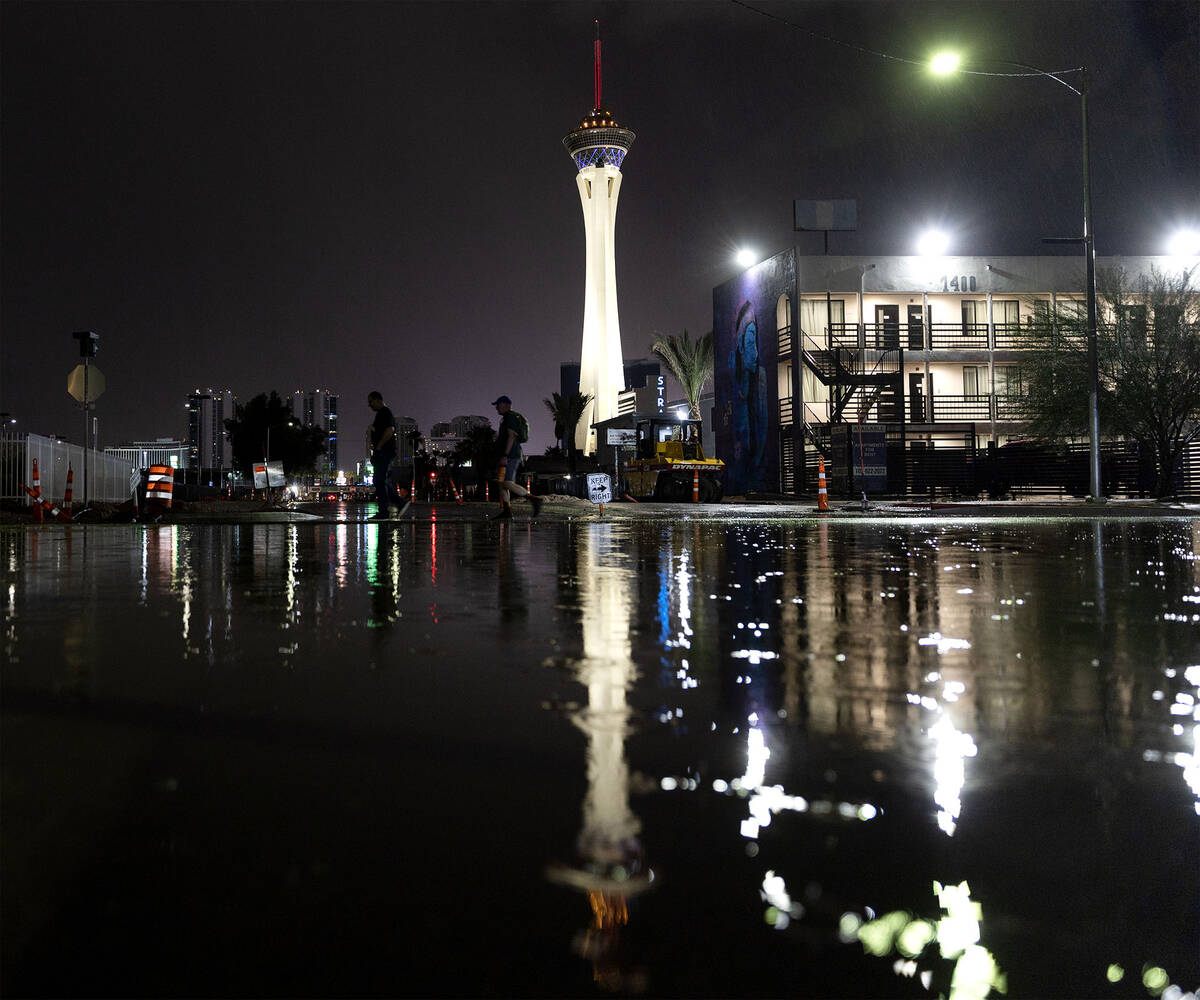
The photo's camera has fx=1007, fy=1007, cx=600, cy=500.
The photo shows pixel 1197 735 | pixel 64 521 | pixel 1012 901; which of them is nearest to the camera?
pixel 1012 901

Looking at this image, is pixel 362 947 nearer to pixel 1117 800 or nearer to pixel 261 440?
pixel 1117 800

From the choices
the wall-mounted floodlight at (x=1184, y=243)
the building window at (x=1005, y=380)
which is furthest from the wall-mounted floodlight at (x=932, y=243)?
the wall-mounted floodlight at (x=1184, y=243)

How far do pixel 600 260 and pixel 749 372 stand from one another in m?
59.6

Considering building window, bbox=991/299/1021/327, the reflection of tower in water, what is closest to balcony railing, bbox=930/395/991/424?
building window, bbox=991/299/1021/327

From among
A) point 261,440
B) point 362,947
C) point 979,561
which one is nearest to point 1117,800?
point 362,947

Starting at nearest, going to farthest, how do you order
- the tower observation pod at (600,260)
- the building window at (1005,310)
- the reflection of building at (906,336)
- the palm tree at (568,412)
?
the reflection of building at (906,336) < the building window at (1005,310) < the palm tree at (568,412) < the tower observation pod at (600,260)

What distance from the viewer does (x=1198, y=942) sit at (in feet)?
5.22

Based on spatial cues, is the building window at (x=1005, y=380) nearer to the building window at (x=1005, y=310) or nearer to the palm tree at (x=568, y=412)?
Answer: the building window at (x=1005, y=310)

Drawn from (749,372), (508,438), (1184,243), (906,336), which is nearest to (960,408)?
(906,336)

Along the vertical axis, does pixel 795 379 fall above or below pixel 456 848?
above

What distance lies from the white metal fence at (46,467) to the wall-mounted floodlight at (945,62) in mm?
22571

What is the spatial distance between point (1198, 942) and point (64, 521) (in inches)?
921

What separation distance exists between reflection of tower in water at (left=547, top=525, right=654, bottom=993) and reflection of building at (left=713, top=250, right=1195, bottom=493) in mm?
43909

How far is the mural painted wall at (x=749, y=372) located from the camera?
50812 millimetres
